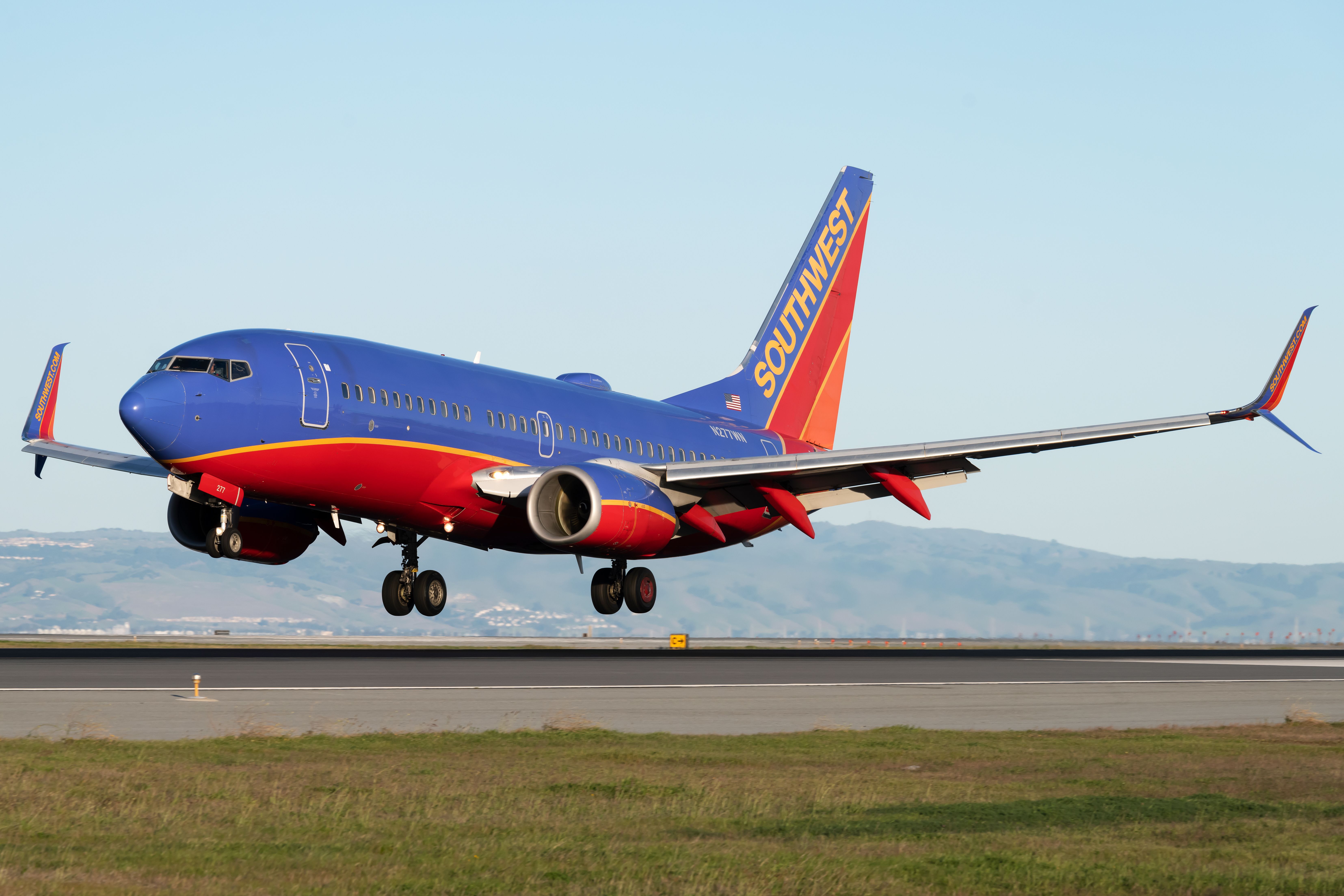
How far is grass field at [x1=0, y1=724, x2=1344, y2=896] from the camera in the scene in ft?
38.0

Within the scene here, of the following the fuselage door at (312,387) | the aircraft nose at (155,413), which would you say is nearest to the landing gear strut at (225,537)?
the fuselage door at (312,387)

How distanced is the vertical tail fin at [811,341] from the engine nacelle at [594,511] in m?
13.2

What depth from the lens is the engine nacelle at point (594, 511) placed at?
36.1 m

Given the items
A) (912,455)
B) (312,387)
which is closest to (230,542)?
(312,387)

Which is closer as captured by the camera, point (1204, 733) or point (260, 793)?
point (260, 793)

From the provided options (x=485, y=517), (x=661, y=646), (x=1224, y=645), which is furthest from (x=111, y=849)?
(x=1224, y=645)

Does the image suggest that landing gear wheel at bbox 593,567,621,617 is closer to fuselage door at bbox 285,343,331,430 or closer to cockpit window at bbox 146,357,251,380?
fuselage door at bbox 285,343,331,430

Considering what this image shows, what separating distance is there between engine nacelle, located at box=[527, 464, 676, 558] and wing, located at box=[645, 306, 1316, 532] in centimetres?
244

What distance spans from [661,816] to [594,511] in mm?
21201

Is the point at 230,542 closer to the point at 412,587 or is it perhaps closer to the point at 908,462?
the point at 412,587

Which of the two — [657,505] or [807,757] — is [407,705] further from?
[657,505]

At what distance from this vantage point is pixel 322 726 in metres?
21.5

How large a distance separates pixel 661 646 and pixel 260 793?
2557 inches

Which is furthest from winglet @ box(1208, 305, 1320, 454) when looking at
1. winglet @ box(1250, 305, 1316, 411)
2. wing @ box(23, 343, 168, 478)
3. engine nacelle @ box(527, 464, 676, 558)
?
wing @ box(23, 343, 168, 478)
